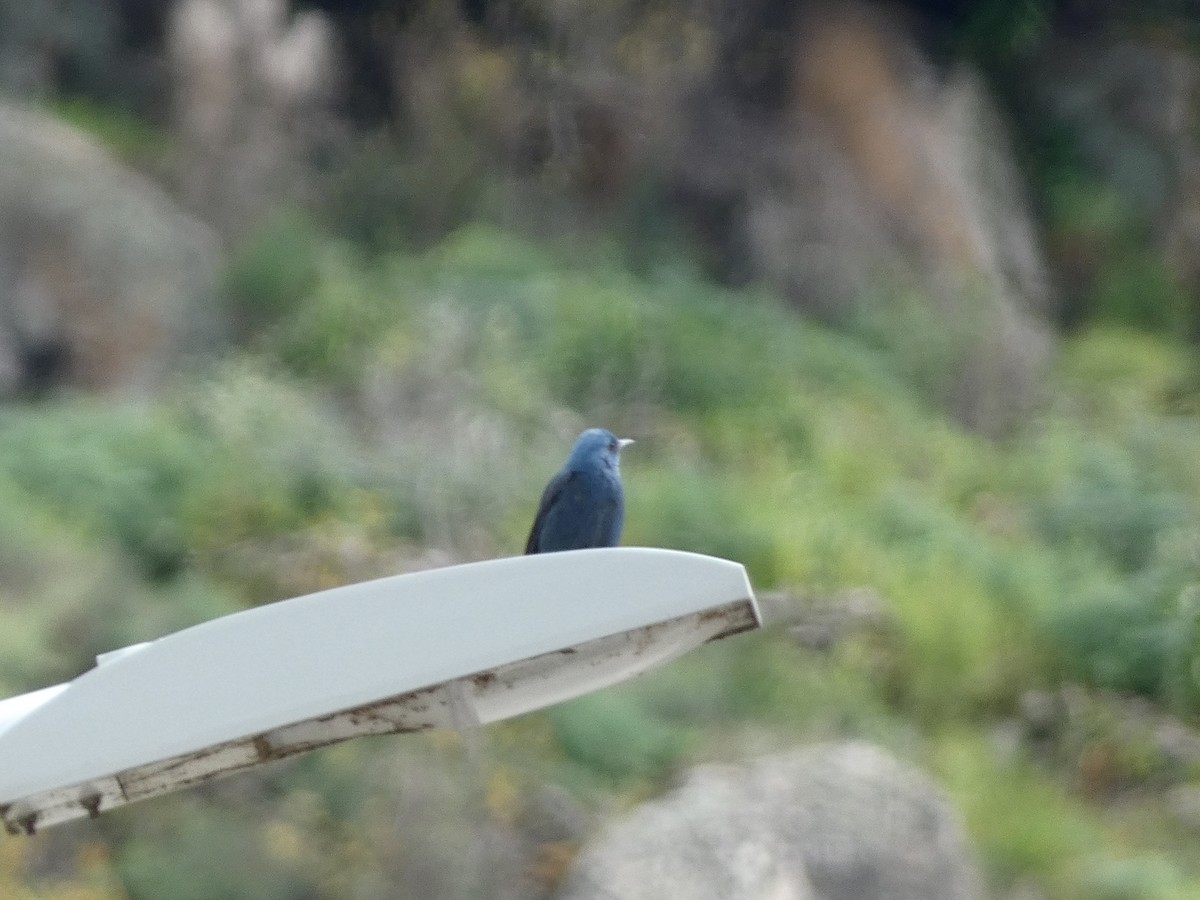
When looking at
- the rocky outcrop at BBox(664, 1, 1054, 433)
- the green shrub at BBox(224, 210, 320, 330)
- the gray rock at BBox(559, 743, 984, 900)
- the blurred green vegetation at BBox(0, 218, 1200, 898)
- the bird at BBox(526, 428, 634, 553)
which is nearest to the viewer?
the bird at BBox(526, 428, 634, 553)

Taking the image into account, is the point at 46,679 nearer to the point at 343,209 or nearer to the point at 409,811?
the point at 409,811

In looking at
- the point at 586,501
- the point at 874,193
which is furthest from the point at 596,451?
the point at 874,193

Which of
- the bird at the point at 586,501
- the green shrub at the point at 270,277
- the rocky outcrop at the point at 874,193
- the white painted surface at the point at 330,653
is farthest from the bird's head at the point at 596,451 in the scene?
the rocky outcrop at the point at 874,193

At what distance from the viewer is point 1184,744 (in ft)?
21.6

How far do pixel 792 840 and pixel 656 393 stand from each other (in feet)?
11.6

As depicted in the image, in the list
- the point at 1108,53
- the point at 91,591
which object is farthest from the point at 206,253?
the point at 1108,53

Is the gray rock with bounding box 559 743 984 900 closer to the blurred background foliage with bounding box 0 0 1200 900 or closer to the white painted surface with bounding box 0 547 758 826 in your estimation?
the blurred background foliage with bounding box 0 0 1200 900

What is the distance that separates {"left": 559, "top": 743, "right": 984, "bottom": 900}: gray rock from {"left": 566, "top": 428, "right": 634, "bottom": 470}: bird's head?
169 centimetres

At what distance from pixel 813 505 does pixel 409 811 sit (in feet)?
9.61

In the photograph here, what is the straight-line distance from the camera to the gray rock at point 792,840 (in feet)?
16.5

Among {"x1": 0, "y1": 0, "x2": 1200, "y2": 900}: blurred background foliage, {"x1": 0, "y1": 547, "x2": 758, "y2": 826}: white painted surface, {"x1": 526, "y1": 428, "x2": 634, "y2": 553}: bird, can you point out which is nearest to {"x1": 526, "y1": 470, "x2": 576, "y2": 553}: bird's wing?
{"x1": 526, "y1": 428, "x2": 634, "y2": 553}: bird

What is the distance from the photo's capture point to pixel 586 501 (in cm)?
372

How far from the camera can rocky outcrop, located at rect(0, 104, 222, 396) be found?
29.9 feet

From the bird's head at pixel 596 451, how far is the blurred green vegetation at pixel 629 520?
5.76 feet
